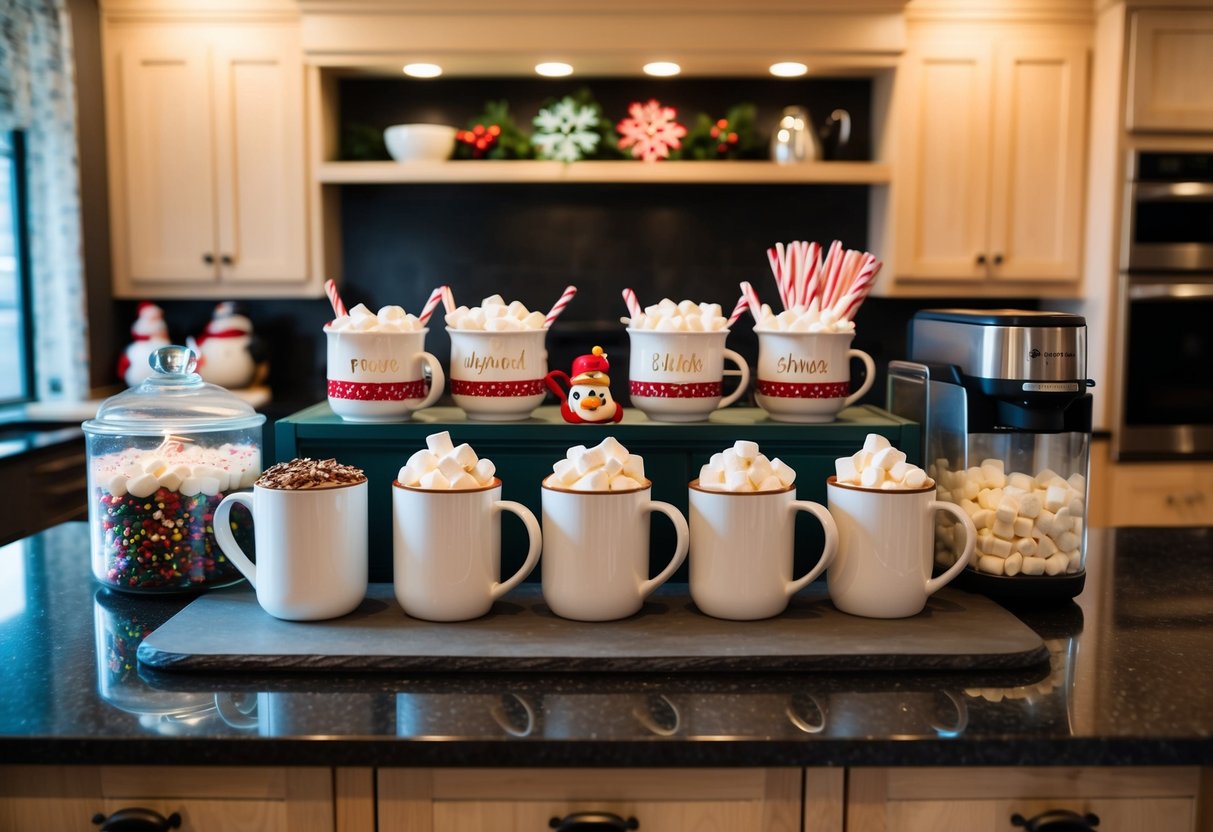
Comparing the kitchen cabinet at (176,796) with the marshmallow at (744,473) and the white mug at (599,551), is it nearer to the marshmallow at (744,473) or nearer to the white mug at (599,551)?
the white mug at (599,551)

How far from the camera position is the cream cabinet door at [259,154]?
3.36 meters

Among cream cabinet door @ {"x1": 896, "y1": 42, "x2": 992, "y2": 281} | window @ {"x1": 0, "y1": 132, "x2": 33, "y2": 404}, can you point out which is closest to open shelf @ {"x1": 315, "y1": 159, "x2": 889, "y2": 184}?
cream cabinet door @ {"x1": 896, "y1": 42, "x2": 992, "y2": 281}

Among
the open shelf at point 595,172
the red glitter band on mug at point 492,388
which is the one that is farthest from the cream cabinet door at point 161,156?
the red glitter band on mug at point 492,388

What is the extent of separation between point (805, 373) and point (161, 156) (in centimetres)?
280

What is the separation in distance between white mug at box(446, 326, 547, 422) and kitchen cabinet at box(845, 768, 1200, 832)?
647 millimetres

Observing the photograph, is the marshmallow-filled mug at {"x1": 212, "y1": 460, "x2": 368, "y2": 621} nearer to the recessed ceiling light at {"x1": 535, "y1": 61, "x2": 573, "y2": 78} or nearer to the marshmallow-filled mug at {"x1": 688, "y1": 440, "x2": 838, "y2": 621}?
the marshmallow-filled mug at {"x1": 688, "y1": 440, "x2": 838, "y2": 621}

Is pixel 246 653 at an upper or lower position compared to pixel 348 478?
lower

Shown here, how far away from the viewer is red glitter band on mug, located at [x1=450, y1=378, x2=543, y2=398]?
1362mm

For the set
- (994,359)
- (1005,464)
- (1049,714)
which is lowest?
(1049,714)

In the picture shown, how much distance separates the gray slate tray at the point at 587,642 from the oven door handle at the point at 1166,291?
7.84 feet

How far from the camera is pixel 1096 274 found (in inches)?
132

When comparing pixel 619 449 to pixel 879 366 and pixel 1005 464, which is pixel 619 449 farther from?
pixel 879 366

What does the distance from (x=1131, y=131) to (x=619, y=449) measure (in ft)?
8.99

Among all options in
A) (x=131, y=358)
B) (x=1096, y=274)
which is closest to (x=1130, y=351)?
(x=1096, y=274)
